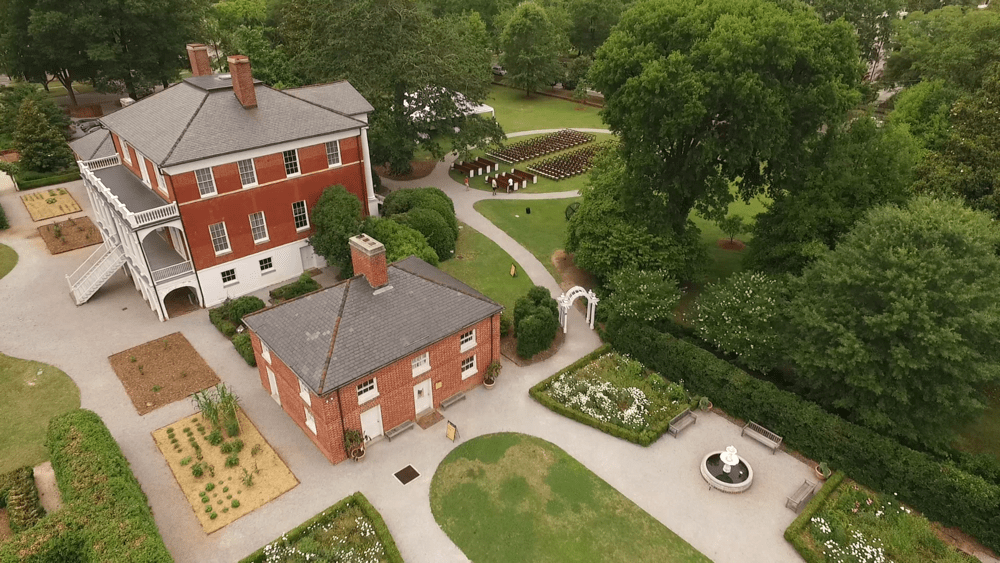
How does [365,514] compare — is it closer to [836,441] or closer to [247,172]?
[836,441]

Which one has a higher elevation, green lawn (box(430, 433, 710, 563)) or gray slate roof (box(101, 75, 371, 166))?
gray slate roof (box(101, 75, 371, 166))

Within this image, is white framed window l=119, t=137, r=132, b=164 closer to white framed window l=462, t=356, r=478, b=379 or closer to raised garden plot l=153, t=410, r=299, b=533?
raised garden plot l=153, t=410, r=299, b=533

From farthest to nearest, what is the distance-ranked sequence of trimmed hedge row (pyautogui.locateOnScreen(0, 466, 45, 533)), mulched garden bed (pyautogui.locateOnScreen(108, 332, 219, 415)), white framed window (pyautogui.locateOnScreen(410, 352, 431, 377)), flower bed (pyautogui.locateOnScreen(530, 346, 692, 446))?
mulched garden bed (pyautogui.locateOnScreen(108, 332, 219, 415))
flower bed (pyautogui.locateOnScreen(530, 346, 692, 446))
white framed window (pyautogui.locateOnScreen(410, 352, 431, 377))
trimmed hedge row (pyautogui.locateOnScreen(0, 466, 45, 533))

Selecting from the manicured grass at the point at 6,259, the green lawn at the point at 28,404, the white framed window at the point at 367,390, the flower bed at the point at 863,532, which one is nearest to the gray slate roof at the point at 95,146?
the manicured grass at the point at 6,259

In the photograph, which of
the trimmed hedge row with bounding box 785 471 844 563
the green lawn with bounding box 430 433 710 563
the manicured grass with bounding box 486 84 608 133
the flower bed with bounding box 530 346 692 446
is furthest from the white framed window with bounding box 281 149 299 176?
the manicured grass with bounding box 486 84 608 133

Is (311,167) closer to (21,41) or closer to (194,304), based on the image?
(194,304)

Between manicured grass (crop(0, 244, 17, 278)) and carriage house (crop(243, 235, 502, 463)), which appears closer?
carriage house (crop(243, 235, 502, 463))

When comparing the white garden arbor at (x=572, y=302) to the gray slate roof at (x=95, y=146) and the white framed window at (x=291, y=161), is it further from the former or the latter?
the gray slate roof at (x=95, y=146)
